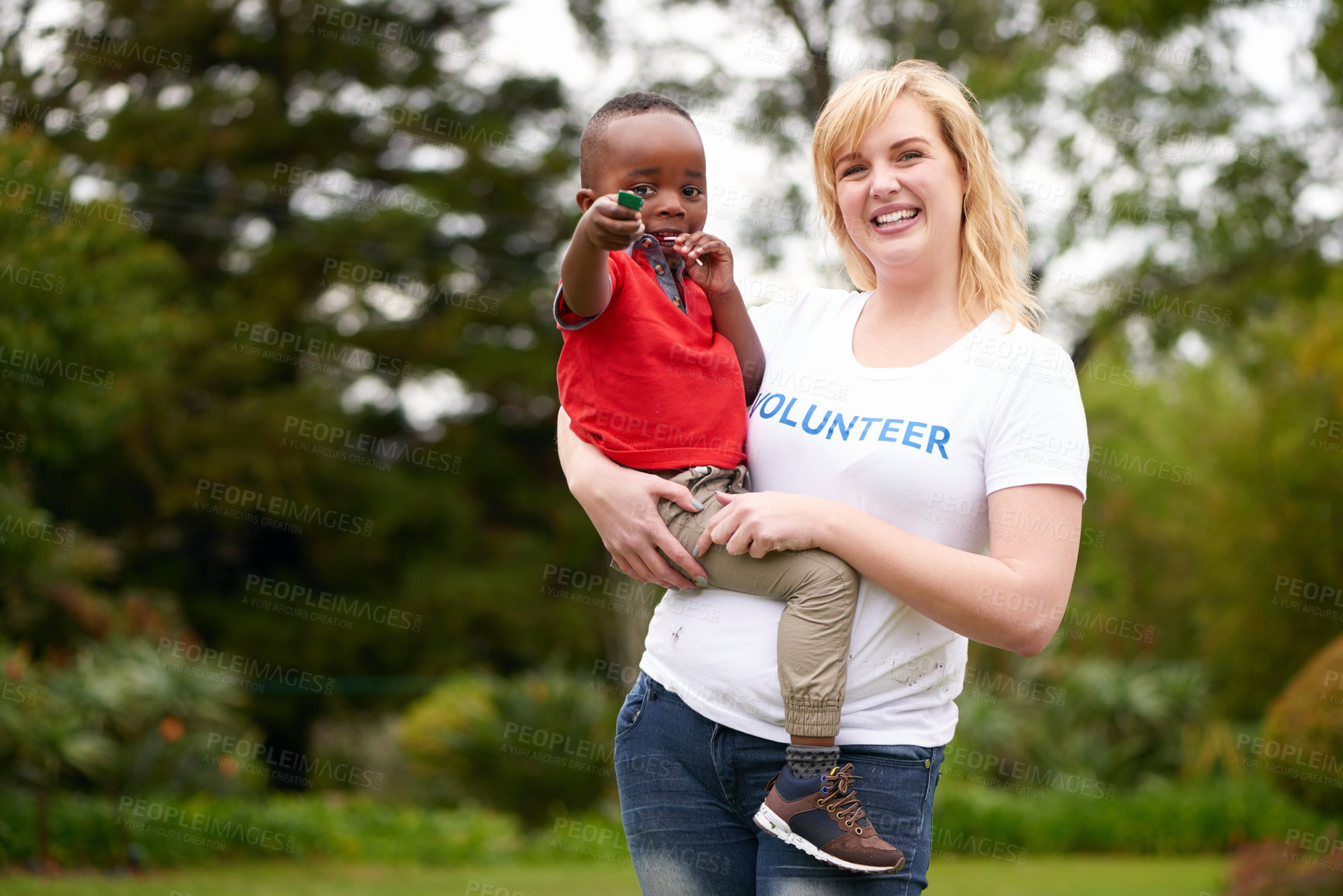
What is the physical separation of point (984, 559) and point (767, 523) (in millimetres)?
338

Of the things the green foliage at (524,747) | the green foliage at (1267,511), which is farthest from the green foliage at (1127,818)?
the green foliage at (524,747)

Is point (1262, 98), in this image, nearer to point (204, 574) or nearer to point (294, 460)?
point (294, 460)

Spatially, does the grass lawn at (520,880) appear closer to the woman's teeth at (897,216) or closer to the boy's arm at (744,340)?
the boy's arm at (744,340)

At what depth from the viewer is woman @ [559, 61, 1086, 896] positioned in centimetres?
183

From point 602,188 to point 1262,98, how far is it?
962cm

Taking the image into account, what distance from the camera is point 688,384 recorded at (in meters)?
2.20

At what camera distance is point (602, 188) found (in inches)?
94.0

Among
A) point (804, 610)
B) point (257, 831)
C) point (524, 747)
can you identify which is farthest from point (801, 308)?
point (524, 747)

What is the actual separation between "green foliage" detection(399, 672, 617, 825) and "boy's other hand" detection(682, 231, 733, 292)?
885 centimetres

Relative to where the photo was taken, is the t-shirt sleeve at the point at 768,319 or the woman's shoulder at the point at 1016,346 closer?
the woman's shoulder at the point at 1016,346

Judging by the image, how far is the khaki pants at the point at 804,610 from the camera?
1.83 metres

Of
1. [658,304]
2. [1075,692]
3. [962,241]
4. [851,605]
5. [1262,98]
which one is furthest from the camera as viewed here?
[1075,692]

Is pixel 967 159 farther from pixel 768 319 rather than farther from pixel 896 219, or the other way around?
pixel 768 319

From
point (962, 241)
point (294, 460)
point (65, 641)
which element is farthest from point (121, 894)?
point (294, 460)
